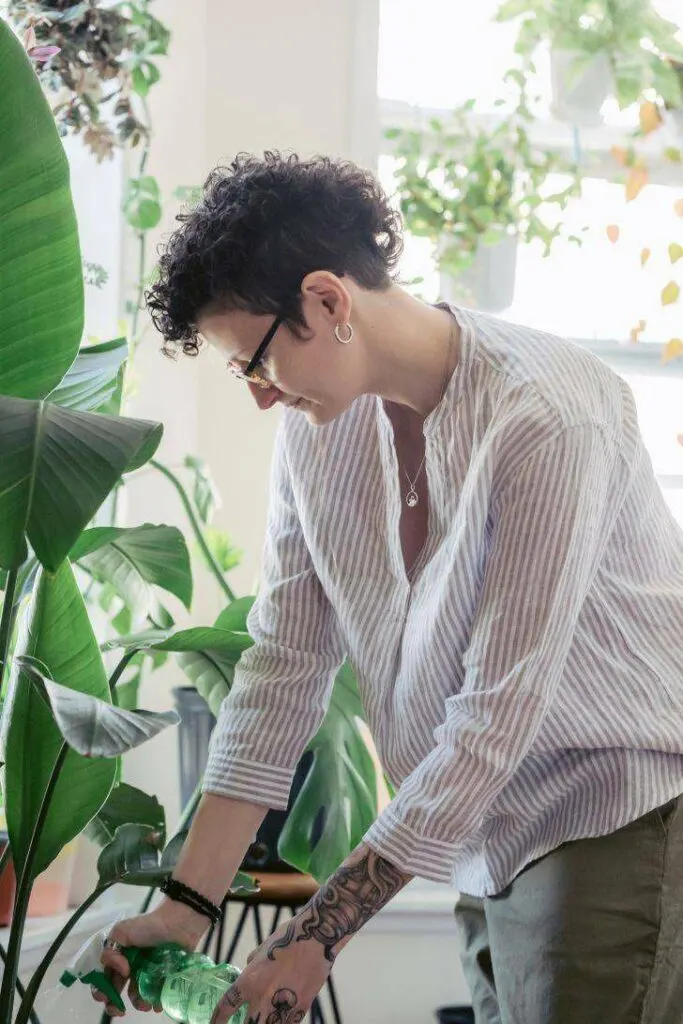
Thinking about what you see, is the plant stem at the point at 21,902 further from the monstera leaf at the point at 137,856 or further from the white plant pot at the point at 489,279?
the white plant pot at the point at 489,279

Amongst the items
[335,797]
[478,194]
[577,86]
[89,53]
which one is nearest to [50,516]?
[335,797]

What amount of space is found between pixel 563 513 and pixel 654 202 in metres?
1.75

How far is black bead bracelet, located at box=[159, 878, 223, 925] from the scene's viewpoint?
3.43 feet

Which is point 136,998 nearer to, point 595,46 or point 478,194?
point 478,194

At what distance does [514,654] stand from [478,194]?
5.07 feet

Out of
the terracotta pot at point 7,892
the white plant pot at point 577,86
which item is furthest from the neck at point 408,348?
the white plant pot at point 577,86

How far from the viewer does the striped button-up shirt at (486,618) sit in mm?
929

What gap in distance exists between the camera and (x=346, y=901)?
932 millimetres

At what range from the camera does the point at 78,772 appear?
1.04 metres

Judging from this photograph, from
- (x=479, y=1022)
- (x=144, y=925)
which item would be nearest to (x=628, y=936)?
(x=479, y=1022)

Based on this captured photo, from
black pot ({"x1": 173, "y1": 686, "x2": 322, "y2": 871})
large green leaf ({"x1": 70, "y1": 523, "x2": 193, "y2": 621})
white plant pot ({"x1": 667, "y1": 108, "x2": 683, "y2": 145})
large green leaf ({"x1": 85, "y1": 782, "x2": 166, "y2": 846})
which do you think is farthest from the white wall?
large green leaf ({"x1": 70, "y1": 523, "x2": 193, "y2": 621})

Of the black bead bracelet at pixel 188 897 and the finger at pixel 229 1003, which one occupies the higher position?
Result: the finger at pixel 229 1003

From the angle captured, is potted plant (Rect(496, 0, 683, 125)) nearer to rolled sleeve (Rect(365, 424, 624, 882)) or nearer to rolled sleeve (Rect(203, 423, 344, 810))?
rolled sleeve (Rect(203, 423, 344, 810))

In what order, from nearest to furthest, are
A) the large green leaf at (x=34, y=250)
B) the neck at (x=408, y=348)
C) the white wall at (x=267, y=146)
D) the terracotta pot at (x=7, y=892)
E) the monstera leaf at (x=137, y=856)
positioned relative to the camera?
1. the large green leaf at (x=34, y=250)
2. the neck at (x=408, y=348)
3. the monstera leaf at (x=137, y=856)
4. the terracotta pot at (x=7, y=892)
5. the white wall at (x=267, y=146)
